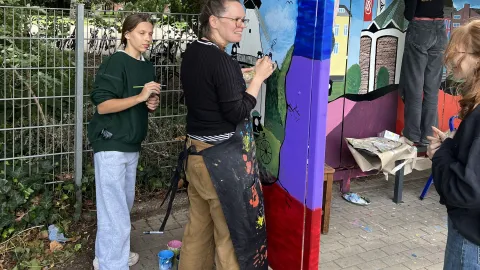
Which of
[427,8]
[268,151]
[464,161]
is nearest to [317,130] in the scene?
[268,151]

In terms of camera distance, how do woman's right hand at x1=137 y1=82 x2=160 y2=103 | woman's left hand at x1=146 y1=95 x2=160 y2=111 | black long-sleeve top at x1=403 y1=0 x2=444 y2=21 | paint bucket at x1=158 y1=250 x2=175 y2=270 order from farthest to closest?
black long-sleeve top at x1=403 y1=0 x2=444 y2=21 → paint bucket at x1=158 y1=250 x2=175 y2=270 → woman's left hand at x1=146 y1=95 x2=160 y2=111 → woman's right hand at x1=137 y1=82 x2=160 y2=103

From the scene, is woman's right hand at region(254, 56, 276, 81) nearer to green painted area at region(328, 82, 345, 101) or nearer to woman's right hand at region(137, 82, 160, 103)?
woman's right hand at region(137, 82, 160, 103)

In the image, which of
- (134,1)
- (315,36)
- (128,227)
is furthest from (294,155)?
(134,1)

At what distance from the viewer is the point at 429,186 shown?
5.34 meters

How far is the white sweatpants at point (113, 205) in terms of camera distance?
323cm

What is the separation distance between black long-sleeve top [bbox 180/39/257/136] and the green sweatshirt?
1.55ft

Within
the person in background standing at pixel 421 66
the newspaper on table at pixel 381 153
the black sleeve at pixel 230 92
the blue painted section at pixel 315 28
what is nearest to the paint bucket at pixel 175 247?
the black sleeve at pixel 230 92

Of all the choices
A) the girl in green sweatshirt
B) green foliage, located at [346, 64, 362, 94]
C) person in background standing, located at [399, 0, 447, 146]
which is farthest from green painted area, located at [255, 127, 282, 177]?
person in background standing, located at [399, 0, 447, 146]

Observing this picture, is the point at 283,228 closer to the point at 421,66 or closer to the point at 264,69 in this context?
the point at 264,69

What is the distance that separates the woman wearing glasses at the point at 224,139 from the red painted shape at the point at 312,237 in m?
0.27

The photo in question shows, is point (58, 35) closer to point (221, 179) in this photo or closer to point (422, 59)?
point (221, 179)

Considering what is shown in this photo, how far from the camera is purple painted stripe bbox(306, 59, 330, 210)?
8.93 ft

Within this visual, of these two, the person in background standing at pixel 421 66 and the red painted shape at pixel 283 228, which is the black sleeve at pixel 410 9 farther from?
the red painted shape at pixel 283 228

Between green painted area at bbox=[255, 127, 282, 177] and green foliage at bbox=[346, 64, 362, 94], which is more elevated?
green foliage at bbox=[346, 64, 362, 94]
